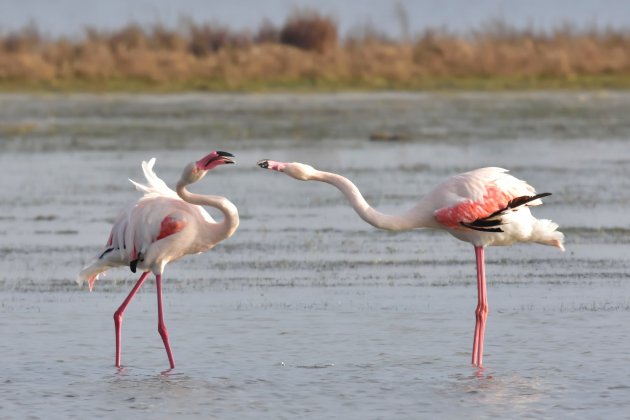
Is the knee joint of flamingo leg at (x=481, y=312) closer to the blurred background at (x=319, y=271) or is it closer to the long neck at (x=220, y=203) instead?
the blurred background at (x=319, y=271)

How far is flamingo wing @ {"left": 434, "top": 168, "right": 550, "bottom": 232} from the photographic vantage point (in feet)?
33.0

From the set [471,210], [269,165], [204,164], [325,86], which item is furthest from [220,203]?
[325,86]

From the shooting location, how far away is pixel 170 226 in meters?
10.2

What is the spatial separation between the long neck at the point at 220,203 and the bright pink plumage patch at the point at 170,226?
0.16 meters

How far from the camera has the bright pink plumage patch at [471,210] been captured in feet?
33.0

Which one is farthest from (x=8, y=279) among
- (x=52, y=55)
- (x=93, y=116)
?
(x=52, y=55)

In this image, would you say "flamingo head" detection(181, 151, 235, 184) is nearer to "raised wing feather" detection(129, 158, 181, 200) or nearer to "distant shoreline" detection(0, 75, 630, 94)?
"raised wing feather" detection(129, 158, 181, 200)

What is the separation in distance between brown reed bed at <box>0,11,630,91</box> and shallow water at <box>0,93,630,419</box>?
55.1 feet

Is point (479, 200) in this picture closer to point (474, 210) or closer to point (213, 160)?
point (474, 210)

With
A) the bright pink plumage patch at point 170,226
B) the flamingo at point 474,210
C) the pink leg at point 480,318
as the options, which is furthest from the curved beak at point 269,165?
the pink leg at point 480,318

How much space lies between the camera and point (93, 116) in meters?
31.3

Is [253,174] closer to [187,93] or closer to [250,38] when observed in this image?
[187,93]

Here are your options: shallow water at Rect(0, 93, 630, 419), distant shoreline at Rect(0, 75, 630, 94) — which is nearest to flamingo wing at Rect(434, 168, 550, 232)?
shallow water at Rect(0, 93, 630, 419)

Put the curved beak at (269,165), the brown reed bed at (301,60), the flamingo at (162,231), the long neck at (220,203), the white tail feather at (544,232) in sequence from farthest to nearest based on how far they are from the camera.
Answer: the brown reed bed at (301,60) → the white tail feather at (544,232) → the flamingo at (162,231) → the long neck at (220,203) → the curved beak at (269,165)
